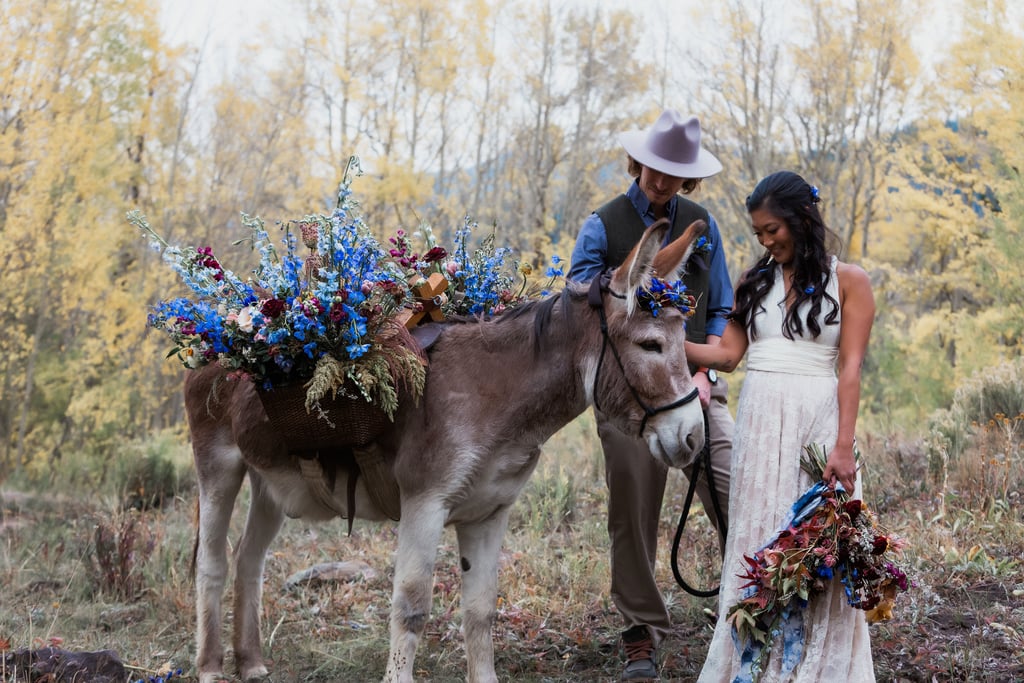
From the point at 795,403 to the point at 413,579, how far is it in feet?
5.23

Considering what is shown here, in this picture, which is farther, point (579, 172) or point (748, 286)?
point (579, 172)

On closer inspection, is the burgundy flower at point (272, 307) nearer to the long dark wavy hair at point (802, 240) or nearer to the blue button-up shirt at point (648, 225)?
the blue button-up shirt at point (648, 225)

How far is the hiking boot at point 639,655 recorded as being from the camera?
4023 millimetres

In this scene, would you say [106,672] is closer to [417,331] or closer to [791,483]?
[417,331]

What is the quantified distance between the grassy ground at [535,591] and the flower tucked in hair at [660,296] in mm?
1954

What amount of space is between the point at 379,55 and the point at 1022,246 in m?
14.5

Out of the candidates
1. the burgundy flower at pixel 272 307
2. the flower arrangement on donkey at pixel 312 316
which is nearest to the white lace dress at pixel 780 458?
the flower arrangement on donkey at pixel 312 316

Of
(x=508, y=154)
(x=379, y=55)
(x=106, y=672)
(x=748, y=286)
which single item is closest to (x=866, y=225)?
(x=508, y=154)

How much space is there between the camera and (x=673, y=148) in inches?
153

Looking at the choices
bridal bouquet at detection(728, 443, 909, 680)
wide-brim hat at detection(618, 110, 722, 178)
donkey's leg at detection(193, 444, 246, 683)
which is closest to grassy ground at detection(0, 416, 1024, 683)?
donkey's leg at detection(193, 444, 246, 683)

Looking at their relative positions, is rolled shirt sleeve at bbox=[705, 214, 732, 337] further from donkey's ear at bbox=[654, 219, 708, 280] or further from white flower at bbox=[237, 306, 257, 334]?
white flower at bbox=[237, 306, 257, 334]

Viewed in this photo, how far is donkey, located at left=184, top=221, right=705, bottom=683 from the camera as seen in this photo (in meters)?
3.19

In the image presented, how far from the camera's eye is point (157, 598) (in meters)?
5.82

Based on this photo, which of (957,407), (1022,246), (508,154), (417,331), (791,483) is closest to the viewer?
(791,483)
